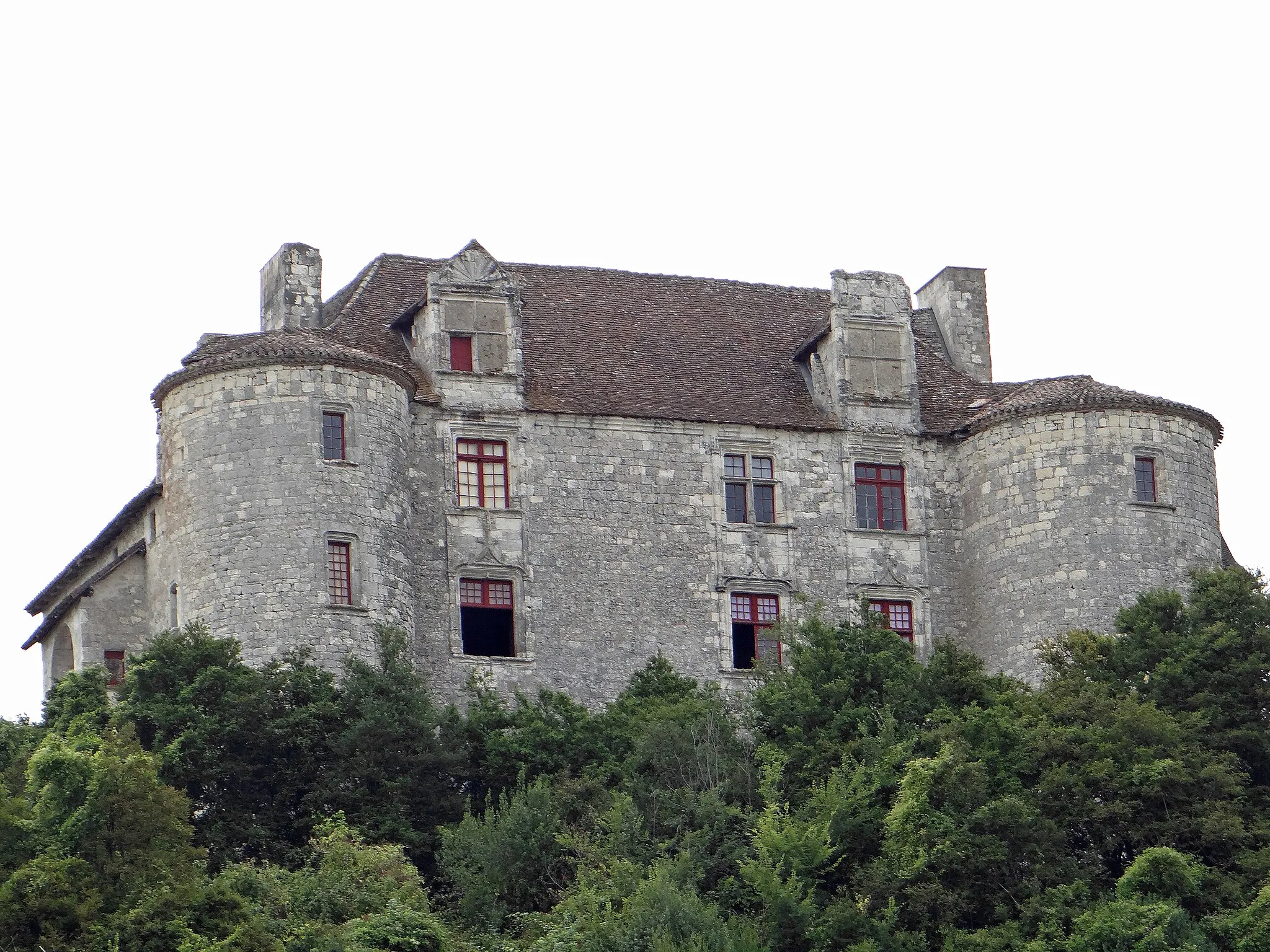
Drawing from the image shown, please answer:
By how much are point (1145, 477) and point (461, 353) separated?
519 inches

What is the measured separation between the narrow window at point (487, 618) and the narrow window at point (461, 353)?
168 inches

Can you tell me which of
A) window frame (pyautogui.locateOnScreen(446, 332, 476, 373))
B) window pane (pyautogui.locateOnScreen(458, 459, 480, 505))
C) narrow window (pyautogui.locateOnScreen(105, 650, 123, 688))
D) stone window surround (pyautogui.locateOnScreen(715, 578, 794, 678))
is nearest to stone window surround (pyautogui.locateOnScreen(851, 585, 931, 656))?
stone window surround (pyautogui.locateOnScreen(715, 578, 794, 678))

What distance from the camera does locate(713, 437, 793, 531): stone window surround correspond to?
6438cm

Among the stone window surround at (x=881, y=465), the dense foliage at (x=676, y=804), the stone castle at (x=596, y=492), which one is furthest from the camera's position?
the stone window surround at (x=881, y=465)

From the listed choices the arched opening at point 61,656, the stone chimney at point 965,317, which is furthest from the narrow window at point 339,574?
the stone chimney at point 965,317

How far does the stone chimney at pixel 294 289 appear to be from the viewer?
65000 mm

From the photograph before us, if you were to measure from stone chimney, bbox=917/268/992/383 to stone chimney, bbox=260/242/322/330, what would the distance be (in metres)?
13.2

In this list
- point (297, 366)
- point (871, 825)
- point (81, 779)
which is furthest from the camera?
point (297, 366)

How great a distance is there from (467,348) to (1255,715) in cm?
1635

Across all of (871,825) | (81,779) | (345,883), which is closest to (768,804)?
(871,825)

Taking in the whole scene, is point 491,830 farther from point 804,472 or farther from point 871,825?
point 804,472

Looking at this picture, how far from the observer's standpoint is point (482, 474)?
63312mm

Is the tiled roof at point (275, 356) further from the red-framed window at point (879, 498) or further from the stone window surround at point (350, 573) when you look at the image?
the red-framed window at point (879, 498)

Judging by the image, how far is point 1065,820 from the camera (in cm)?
5556
